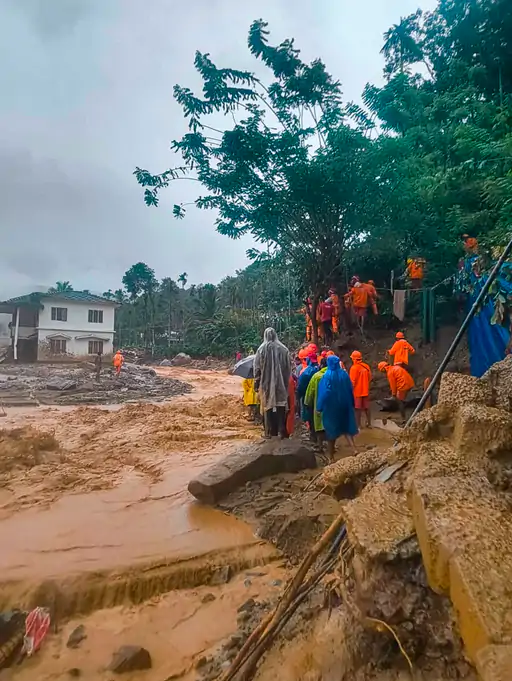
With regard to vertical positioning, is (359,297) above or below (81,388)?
above

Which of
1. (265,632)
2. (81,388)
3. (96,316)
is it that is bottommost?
(265,632)

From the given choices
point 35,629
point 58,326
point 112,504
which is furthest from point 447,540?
point 58,326

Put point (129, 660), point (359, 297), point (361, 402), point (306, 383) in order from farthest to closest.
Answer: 1. point (359, 297)
2. point (361, 402)
3. point (306, 383)
4. point (129, 660)

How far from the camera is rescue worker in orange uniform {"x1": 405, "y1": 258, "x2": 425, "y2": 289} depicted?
1134 cm

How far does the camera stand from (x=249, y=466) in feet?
18.3

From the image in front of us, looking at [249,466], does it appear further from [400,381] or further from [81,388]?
[81,388]

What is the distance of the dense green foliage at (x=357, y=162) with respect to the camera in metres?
11.1

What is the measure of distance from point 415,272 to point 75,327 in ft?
91.8

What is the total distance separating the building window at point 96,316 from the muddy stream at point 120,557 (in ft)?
89.7

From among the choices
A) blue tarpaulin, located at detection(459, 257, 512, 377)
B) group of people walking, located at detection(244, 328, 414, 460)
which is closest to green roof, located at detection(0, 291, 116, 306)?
group of people walking, located at detection(244, 328, 414, 460)

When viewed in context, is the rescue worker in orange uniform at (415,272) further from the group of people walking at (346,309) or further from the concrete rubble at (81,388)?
the concrete rubble at (81,388)

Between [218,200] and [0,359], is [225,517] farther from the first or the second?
[0,359]

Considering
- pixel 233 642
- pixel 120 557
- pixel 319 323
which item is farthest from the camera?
pixel 319 323

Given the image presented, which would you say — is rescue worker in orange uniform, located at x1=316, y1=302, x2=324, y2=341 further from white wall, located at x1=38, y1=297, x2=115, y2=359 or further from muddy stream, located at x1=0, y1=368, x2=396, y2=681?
white wall, located at x1=38, y1=297, x2=115, y2=359
